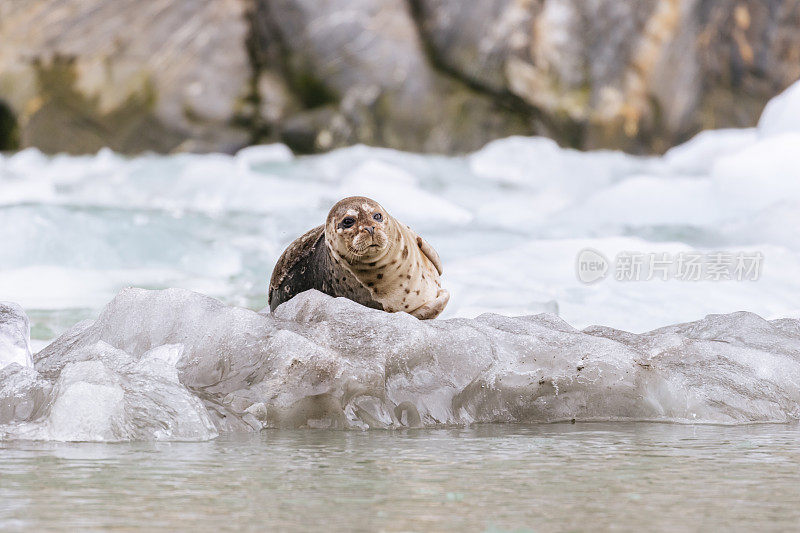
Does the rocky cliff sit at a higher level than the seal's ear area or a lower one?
higher

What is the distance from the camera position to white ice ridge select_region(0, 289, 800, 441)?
2695mm

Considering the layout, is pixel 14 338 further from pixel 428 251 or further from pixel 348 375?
pixel 428 251

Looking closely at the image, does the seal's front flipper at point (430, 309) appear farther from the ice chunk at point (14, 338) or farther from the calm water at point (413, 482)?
the ice chunk at point (14, 338)

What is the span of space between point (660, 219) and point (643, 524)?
890 centimetres

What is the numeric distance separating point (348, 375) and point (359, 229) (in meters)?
1.03

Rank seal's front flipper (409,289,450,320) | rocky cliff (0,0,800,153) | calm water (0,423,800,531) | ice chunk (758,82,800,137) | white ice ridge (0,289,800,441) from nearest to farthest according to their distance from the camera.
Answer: calm water (0,423,800,531), white ice ridge (0,289,800,441), seal's front flipper (409,289,450,320), ice chunk (758,82,800,137), rocky cliff (0,0,800,153)

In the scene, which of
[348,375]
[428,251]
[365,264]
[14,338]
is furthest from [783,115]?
[14,338]

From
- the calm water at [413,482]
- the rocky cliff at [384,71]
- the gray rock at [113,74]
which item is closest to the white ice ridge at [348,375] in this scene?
the calm water at [413,482]

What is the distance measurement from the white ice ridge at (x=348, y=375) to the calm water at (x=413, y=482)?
150mm

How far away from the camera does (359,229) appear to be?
12.5 ft

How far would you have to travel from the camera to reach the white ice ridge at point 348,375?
8.84 feet

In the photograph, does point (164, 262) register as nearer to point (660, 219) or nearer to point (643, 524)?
point (660, 219)

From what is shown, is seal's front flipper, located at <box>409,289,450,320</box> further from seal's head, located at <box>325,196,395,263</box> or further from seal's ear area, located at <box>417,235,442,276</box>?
seal's head, located at <box>325,196,395,263</box>

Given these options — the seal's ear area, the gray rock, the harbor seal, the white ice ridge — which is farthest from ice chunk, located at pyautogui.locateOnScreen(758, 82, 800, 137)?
the white ice ridge
